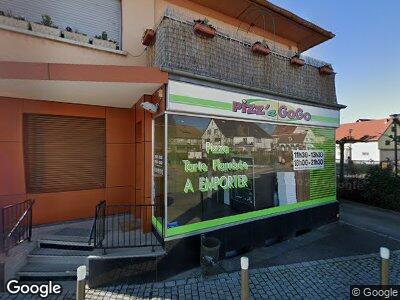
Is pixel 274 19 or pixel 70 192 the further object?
pixel 274 19

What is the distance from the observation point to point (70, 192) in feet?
23.3

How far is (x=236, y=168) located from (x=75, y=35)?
531 cm

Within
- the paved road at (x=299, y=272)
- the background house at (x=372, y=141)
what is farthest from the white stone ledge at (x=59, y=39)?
the background house at (x=372, y=141)

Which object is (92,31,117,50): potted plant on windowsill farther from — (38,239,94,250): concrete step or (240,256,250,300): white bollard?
(240,256,250,300): white bollard

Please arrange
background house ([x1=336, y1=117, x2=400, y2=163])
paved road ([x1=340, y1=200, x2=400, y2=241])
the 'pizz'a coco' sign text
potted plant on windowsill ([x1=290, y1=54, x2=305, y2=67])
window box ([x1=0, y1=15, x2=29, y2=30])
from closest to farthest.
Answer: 1. window box ([x1=0, y1=15, x2=29, y2=30])
2. the 'pizz'a coco' sign text
3. potted plant on windowsill ([x1=290, y1=54, x2=305, y2=67])
4. paved road ([x1=340, y1=200, x2=400, y2=241])
5. background house ([x1=336, y1=117, x2=400, y2=163])

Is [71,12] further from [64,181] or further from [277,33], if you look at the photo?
[277,33]

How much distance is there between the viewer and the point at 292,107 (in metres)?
7.65

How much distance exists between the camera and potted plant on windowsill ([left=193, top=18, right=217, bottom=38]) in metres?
5.64

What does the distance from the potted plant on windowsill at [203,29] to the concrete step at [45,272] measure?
557 centimetres

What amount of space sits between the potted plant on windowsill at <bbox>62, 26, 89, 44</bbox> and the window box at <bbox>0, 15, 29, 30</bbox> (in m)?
0.79

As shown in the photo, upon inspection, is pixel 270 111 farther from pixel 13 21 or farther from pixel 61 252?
pixel 13 21

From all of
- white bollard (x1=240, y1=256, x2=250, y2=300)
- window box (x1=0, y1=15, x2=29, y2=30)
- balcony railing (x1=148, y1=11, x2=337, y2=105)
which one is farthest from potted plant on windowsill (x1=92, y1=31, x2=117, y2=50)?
white bollard (x1=240, y1=256, x2=250, y2=300)

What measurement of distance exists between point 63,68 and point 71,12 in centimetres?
285

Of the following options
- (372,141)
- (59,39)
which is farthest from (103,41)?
(372,141)
